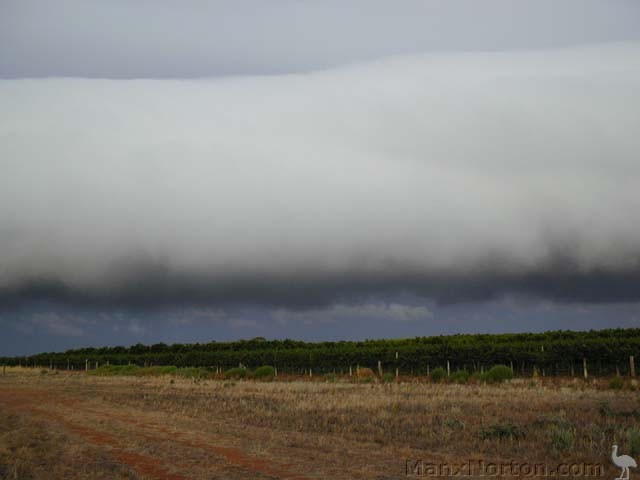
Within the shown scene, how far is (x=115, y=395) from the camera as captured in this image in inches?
1293

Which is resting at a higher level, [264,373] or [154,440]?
[154,440]

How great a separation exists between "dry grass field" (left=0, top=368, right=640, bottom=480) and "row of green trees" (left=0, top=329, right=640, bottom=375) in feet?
101

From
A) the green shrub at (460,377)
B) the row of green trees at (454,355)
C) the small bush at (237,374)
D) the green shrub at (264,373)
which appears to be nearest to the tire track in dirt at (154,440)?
the green shrub at (460,377)

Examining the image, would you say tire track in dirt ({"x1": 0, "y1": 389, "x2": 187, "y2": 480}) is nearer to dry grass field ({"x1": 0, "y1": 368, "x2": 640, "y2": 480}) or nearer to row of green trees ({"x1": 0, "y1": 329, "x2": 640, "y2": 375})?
dry grass field ({"x1": 0, "y1": 368, "x2": 640, "y2": 480})

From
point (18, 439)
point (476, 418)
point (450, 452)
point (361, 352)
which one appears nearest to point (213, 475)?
point (450, 452)

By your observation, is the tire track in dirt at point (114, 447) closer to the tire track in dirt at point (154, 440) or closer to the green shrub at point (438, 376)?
the tire track in dirt at point (154, 440)

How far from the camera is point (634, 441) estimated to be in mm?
15062

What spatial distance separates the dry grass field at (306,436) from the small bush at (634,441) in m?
0.04

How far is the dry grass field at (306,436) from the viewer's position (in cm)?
1348

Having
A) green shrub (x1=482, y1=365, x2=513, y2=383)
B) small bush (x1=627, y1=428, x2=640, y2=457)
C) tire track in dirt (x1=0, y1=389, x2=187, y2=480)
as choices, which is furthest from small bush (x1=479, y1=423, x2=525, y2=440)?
green shrub (x1=482, y1=365, x2=513, y2=383)

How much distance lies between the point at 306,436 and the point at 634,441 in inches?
349

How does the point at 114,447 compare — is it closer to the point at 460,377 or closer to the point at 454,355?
the point at 460,377

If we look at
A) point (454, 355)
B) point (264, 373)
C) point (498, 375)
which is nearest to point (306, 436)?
point (498, 375)

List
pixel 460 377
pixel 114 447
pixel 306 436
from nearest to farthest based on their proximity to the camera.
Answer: pixel 114 447, pixel 306 436, pixel 460 377
